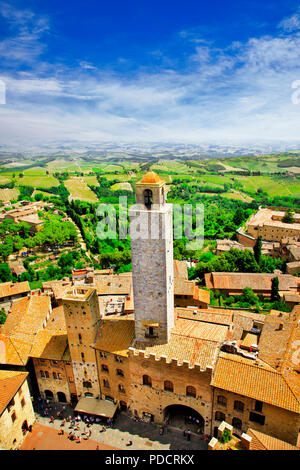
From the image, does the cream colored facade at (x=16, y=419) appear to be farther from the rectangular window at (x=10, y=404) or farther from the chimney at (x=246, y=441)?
the chimney at (x=246, y=441)

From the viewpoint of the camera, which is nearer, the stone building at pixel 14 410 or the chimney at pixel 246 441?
the chimney at pixel 246 441

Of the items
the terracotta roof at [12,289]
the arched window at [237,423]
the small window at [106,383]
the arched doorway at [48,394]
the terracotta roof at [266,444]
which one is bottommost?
the arched doorway at [48,394]

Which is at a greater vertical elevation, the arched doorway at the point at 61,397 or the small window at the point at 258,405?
the small window at the point at 258,405

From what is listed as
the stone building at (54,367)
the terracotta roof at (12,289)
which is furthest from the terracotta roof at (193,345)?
the terracotta roof at (12,289)

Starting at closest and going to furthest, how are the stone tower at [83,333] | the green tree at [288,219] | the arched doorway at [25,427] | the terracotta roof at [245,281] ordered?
1. the arched doorway at [25,427]
2. the stone tower at [83,333]
3. the terracotta roof at [245,281]
4. the green tree at [288,219]

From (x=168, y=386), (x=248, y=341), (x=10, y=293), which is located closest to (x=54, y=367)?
(x=168, y=386)
